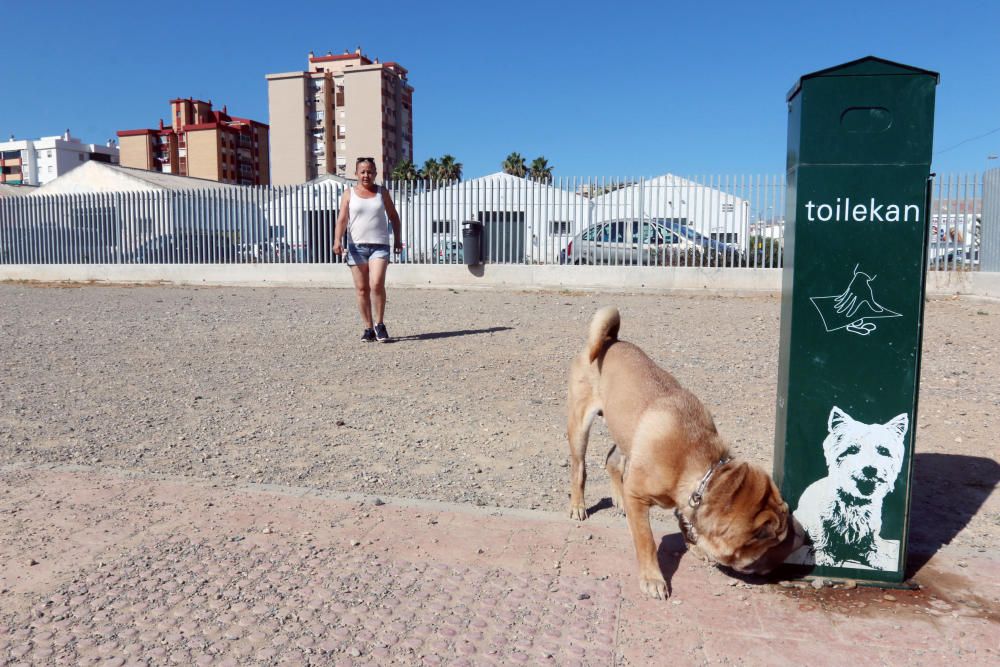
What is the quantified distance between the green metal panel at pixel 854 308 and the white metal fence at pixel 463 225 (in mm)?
15074

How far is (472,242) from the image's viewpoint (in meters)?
19.0

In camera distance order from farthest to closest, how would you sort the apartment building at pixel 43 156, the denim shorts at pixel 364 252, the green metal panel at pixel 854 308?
the apartment building at pixel 43 156, the denim shorts at pixel 364 252, the green metal panel at pixel 854 308

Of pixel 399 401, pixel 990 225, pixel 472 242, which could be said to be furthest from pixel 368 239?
pixel 990 225

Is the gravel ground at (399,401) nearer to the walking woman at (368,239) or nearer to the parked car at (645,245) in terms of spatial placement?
the walking woman at (368,239)

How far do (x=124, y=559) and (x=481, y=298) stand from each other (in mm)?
13085

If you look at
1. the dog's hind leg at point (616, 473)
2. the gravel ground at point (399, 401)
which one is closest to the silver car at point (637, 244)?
the gravel ground at point (399, 401)

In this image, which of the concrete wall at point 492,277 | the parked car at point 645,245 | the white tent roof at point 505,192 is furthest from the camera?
the white tent roof at point 505,192

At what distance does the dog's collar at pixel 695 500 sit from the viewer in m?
2.82

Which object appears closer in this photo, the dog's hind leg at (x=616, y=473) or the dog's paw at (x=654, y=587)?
the dog's paw at (x=654, y=587)

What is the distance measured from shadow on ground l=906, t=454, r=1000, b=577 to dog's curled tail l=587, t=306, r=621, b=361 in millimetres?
1596

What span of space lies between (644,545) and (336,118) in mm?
108792

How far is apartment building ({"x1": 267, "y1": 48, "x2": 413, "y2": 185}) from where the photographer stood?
321 feet

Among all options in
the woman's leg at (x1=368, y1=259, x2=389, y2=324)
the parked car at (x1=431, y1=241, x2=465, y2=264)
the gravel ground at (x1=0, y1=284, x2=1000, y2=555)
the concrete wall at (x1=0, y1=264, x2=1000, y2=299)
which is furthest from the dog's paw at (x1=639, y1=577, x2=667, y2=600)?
the parked car at (x1=431, y1=241, x2=465, y2=264)

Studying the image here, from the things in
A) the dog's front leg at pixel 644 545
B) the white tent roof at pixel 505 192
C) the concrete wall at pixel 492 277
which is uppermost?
the white tent roof at pixel 505 192
